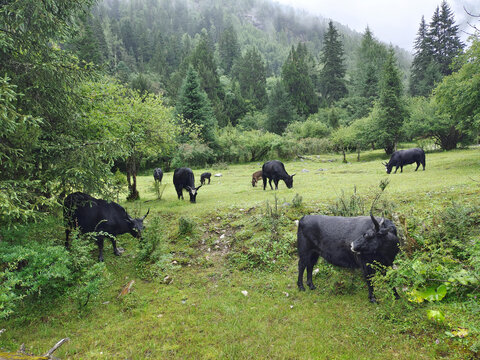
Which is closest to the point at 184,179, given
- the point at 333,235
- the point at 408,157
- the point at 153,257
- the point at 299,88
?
the point at 153,257

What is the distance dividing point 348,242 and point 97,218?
7012mm

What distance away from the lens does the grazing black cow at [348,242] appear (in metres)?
4.54

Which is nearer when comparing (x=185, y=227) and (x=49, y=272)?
(x=49, y=272)

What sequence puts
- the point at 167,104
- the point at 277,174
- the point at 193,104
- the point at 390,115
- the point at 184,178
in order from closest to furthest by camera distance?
the point at 184,178, the point at 277,174, the point at 390,115, the point at 193,104, the point at 167,104

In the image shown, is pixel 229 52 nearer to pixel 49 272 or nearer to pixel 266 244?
pixel 266 244

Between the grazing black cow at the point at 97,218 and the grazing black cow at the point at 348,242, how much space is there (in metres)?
4.65

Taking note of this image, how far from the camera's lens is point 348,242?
191 inches

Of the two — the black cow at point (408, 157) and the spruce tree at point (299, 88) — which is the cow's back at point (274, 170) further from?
the spruce tree at point (299, 88)

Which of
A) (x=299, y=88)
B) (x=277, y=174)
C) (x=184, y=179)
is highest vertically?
(x=299, y=88)

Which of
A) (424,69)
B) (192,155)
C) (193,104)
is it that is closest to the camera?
(192,155)

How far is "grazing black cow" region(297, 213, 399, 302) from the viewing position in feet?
14.9

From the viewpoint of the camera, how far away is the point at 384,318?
435 centimetres

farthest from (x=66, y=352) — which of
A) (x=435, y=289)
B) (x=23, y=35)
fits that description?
(x=23, y=35)

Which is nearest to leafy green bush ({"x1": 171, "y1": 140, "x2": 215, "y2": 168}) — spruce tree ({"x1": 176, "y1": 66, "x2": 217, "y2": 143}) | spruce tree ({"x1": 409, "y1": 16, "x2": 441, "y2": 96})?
spruce tree ({"x1": 176, "y1": 66, "x2": 217, "y2": 143})
